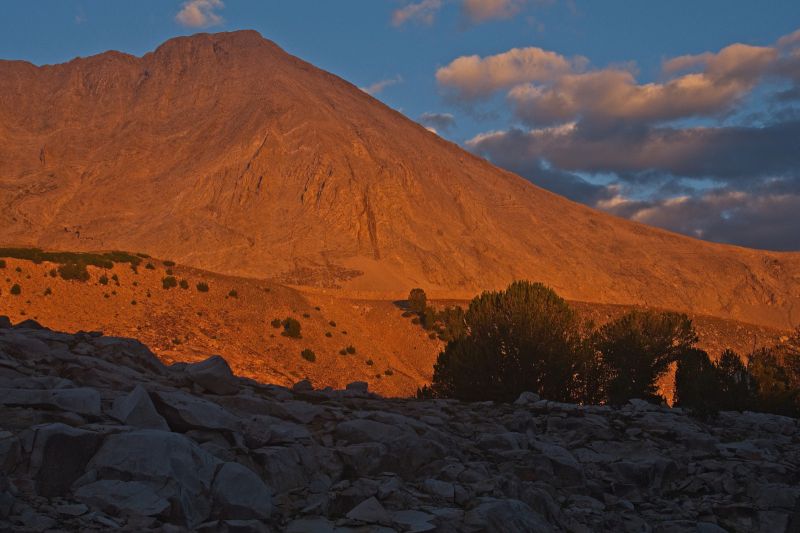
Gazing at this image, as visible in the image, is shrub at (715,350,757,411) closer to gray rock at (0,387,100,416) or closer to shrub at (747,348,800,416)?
shrub at (747,348,800,416)

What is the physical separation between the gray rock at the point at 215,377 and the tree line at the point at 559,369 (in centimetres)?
1055

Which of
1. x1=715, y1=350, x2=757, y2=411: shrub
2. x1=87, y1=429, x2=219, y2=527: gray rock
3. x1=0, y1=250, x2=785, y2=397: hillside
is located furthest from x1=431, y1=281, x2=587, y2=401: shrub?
x1=87, y1=429, x2=219, y2=527: gray rock

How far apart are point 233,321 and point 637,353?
22390 mm

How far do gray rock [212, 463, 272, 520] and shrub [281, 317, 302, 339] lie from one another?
31416mm

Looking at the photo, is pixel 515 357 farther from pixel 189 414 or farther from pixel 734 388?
pixel 189 414

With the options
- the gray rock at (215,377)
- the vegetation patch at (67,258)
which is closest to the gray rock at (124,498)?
the gray rock at (215,377)

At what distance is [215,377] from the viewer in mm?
11789

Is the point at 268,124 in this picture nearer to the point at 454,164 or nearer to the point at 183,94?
the point at 183,94

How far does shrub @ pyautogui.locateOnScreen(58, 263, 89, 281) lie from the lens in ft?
119

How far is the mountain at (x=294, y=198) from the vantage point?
77375mm

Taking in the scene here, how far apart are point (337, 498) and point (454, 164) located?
98221 mm

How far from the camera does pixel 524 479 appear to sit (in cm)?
1077

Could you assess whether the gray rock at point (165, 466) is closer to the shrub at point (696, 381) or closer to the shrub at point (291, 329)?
the shrub at point (696, 381)

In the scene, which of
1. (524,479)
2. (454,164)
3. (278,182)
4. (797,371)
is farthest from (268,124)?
(524,479)
